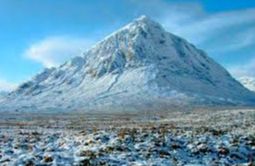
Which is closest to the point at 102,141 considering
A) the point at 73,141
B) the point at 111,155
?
the point at 73,141

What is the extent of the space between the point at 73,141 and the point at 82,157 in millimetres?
3823

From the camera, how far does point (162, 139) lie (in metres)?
22.7

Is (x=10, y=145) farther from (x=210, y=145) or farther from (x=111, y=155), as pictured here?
(x=210, y=145)

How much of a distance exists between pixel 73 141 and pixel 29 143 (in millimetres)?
2237

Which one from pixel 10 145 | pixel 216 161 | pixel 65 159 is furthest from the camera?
pixel 10 145

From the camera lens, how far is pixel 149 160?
19.1 m

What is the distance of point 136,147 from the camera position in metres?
21.0

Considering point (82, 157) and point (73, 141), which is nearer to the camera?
point (82, 157)

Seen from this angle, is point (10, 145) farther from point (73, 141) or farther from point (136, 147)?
point (136, 147)

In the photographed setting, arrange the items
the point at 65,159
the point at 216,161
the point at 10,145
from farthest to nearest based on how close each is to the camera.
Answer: the point at 10,145, the point at 216,161, the point at 65,159

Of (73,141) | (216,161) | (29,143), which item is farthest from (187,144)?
(29,143)

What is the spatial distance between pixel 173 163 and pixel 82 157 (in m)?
3.72

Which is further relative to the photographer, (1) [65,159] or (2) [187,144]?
(2) [187,144]

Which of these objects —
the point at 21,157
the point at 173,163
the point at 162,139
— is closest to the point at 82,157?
the point at 21,157
